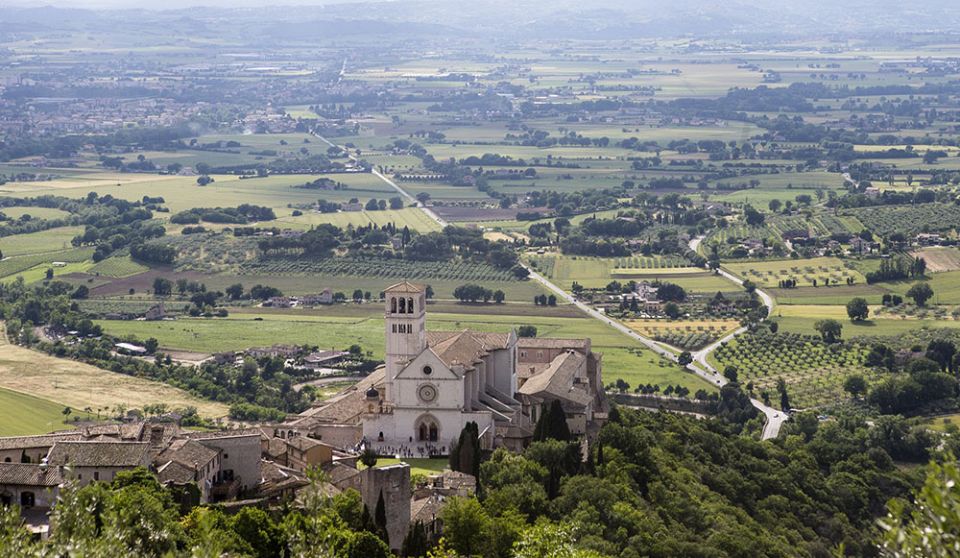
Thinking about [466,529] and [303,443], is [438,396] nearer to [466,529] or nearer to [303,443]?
[303,443]

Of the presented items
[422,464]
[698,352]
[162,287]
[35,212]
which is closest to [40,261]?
[162,287]

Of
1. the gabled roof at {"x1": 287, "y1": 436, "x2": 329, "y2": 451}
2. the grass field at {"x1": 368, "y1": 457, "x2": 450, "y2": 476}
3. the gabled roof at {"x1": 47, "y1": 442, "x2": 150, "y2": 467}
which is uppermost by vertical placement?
the gabled roof at {"x1": 47, "y1": 442, "x2": 150, "y2": 467}

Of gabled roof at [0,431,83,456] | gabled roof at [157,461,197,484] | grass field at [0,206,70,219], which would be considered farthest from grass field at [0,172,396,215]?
gabled roof at [157,461,197,484]

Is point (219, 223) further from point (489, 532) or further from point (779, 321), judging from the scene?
point (489, 532)

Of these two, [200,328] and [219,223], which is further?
[219,223]

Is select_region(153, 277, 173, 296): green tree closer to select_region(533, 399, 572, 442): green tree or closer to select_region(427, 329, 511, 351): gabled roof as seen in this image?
select_region(427, 329, 511, 351): gabled roof

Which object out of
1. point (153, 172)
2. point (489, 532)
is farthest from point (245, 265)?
point (489, 532)
